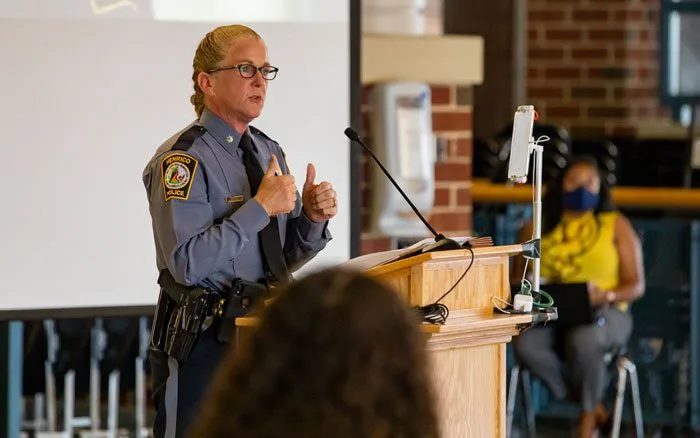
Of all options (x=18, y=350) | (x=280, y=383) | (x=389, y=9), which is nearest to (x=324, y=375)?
(x=280, y=383)

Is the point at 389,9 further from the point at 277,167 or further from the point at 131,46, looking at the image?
the point at 277,167

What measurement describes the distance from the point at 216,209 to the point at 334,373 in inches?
66.5

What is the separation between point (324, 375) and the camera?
1087mm

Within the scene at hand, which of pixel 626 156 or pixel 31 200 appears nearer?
pixel 31 200

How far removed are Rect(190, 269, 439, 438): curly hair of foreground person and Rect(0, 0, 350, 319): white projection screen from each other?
2793mm

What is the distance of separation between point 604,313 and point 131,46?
7.09 ft

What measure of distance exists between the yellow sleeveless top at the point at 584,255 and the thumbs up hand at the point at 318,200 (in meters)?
2.49

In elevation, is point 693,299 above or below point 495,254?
below

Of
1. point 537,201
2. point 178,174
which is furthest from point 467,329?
point 178,174

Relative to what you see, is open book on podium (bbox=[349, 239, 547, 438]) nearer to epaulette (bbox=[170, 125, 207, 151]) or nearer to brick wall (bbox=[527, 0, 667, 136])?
epaulette (bbox=[170, 125, 207, 151])

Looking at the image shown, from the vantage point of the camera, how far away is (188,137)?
2.76m

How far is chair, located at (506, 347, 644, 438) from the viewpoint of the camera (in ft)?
16.9

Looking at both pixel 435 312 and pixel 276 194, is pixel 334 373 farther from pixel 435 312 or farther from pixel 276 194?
pixel 276 194

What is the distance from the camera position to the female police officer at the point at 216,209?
104 inches
